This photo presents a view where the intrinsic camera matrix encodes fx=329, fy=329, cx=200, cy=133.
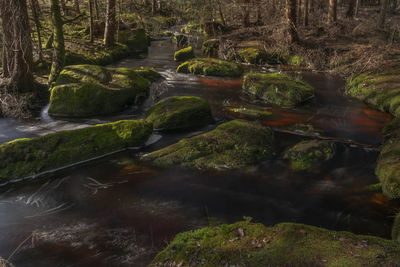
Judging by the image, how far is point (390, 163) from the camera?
7137mm

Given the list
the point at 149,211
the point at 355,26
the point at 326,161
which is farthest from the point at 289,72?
the point at 149,211

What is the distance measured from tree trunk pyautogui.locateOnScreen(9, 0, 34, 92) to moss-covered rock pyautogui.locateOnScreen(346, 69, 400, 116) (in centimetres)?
1255

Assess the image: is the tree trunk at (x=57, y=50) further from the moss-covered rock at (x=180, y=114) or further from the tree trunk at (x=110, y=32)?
the tree trunk at (x=110, y=32)

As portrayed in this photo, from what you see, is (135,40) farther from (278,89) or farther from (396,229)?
(396,229)

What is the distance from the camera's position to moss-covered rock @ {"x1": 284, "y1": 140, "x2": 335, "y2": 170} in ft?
26.3

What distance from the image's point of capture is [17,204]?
6.62 metres

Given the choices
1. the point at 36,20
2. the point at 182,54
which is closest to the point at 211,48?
the point at 182,54

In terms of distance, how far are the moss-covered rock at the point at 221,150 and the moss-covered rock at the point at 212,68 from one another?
8208mm

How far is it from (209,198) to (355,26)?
19.3 m

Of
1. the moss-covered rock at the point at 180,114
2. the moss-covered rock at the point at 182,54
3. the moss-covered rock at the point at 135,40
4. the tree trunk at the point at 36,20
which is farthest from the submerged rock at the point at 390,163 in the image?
the moss-covered rock at the point at 135,40

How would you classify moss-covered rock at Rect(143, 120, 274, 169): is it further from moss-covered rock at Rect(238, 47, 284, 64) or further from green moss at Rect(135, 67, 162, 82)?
moss-covered rock at Rect(238, 47, 284, 64)

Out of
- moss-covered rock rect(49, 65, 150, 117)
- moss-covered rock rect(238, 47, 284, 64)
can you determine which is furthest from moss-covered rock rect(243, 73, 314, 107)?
moss-covered rock rect(238, 47, 284, 64)

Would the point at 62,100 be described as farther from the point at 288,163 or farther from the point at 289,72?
the point at 289,72

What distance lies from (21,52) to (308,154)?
10777mm
